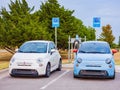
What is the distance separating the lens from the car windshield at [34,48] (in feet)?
56.2

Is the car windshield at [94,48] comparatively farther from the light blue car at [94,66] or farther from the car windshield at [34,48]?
the car windshield at [34,48]

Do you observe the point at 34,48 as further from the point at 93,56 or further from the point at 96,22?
the point at 96,22

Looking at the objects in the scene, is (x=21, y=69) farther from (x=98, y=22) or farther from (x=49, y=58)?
(x=98, y=22)

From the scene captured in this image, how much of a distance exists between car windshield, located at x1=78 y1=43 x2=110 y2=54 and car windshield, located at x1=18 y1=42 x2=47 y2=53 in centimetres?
160

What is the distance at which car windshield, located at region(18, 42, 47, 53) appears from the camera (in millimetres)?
17122

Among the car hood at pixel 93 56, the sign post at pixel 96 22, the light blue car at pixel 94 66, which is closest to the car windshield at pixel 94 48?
the car hood at pixel 93 56

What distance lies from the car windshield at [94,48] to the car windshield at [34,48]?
5.25ft

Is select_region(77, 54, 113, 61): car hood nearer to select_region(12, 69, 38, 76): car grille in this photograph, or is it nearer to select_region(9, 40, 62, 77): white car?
select_region(9, 40, 62, 77): white car

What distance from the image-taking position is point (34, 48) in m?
17.4

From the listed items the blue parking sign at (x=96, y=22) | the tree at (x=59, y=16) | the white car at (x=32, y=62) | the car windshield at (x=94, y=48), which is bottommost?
the white car at (x=32, y=62)

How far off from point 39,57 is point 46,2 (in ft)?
81.4

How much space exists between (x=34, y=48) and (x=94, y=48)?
103 inches

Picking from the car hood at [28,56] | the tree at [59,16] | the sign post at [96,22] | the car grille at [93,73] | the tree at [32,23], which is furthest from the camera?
the tree at [59,16]

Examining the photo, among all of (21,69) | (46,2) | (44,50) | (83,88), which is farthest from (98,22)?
(46,2)
